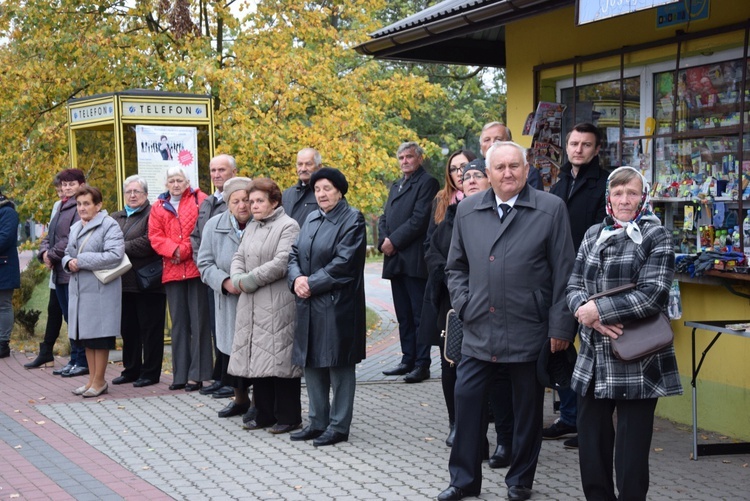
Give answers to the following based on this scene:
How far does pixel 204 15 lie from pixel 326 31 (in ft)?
7.02

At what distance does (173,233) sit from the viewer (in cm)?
941

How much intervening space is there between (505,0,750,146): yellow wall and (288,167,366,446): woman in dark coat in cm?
275

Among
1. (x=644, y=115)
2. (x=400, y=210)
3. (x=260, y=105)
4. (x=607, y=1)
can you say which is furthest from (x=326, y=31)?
(x=607, y=1)

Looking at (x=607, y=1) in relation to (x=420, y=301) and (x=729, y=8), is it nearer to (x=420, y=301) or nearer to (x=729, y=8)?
(x=729, y=8)

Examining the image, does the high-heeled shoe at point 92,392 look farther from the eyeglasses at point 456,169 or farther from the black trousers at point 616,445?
the black trousers at point 616,445

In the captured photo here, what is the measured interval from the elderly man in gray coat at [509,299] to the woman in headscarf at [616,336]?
329 millimetres

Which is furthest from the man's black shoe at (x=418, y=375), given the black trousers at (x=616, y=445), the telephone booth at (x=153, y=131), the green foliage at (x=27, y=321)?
the green foliage at (x=27, y=321)

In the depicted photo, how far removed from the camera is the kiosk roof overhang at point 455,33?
7.73 metres

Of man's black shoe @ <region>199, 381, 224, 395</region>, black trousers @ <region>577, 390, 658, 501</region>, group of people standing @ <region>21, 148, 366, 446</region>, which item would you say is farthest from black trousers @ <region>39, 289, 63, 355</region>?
black trousers @ <region>577, 390, 658, 501</region>

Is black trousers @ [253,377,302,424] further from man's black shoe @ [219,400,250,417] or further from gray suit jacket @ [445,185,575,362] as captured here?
gray suit jacket @ [445,185,575,362]

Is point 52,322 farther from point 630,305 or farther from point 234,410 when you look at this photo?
point 630,305

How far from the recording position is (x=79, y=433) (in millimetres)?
7926

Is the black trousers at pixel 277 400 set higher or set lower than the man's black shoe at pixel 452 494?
higher

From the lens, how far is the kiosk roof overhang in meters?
7.73
